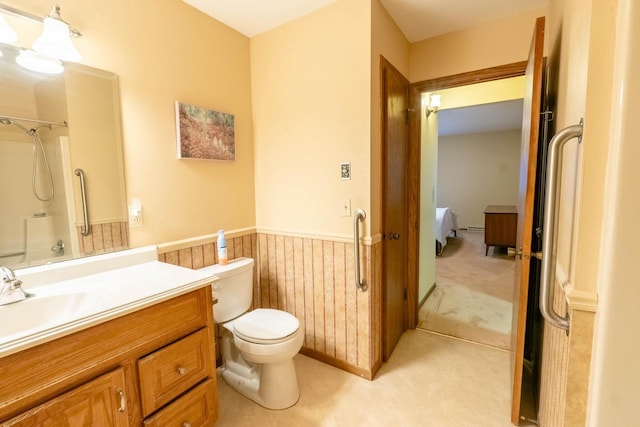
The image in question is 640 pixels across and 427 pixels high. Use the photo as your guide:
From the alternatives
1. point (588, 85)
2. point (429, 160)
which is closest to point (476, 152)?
point (429, 160)

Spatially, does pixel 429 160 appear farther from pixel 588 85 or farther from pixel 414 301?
pixel 588 85

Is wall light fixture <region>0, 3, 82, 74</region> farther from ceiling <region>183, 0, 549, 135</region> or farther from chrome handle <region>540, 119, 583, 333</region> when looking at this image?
chrome handle <region>540, 119, 583, 333</region>

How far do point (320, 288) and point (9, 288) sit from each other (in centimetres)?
152

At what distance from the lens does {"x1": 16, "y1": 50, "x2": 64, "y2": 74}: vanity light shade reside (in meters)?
1.24

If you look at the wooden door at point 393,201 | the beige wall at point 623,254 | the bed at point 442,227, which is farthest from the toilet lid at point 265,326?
the bed at point 442,227

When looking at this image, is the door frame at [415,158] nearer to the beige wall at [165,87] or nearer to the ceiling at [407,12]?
the ceiling at [407,12]

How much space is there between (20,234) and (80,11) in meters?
1.04

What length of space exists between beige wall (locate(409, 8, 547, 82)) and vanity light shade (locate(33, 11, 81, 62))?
212cm

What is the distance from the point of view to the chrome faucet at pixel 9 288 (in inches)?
42.5

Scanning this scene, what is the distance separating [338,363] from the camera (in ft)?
6.72

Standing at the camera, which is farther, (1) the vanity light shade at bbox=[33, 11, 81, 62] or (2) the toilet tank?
(2) the toilet tank

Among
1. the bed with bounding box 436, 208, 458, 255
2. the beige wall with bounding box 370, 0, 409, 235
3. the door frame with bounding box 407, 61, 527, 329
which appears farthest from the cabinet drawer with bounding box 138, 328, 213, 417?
the bed with bounding box 436, 208, 458, 255

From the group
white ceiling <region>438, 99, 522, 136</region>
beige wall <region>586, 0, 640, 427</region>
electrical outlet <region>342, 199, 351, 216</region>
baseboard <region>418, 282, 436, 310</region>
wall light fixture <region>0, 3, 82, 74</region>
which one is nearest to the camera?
beige wall <region>586, 0, 640, 427</region>

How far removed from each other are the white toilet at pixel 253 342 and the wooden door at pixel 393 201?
72cm
